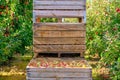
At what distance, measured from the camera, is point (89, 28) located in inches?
336

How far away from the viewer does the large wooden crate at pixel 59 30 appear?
5492 mm

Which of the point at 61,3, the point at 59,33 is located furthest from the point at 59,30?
the point at 61,3

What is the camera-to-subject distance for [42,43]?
5.55m

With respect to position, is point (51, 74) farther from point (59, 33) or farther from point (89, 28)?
point (89, 28)

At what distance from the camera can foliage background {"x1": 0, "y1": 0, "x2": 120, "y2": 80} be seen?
229 inches

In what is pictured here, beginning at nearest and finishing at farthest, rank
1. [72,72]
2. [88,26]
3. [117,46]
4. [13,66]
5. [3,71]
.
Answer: [72,72] < [117,46] < [3,71] < [13,66] < [88,26]

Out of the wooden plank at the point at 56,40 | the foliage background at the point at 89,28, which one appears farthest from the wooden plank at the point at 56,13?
the foliage background at the point at 89,28

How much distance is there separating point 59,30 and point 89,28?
314 centimetres

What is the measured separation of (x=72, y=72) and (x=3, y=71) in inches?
123

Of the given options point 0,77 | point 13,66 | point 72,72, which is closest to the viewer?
point 72,72

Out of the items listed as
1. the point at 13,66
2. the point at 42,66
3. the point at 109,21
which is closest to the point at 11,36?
the point at 13,66

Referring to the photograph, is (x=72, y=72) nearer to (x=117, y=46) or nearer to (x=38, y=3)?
(x=117, y=46)

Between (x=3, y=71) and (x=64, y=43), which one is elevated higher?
(x=64, y=43)

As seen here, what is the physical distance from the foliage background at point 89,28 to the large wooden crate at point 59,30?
1.96ft
